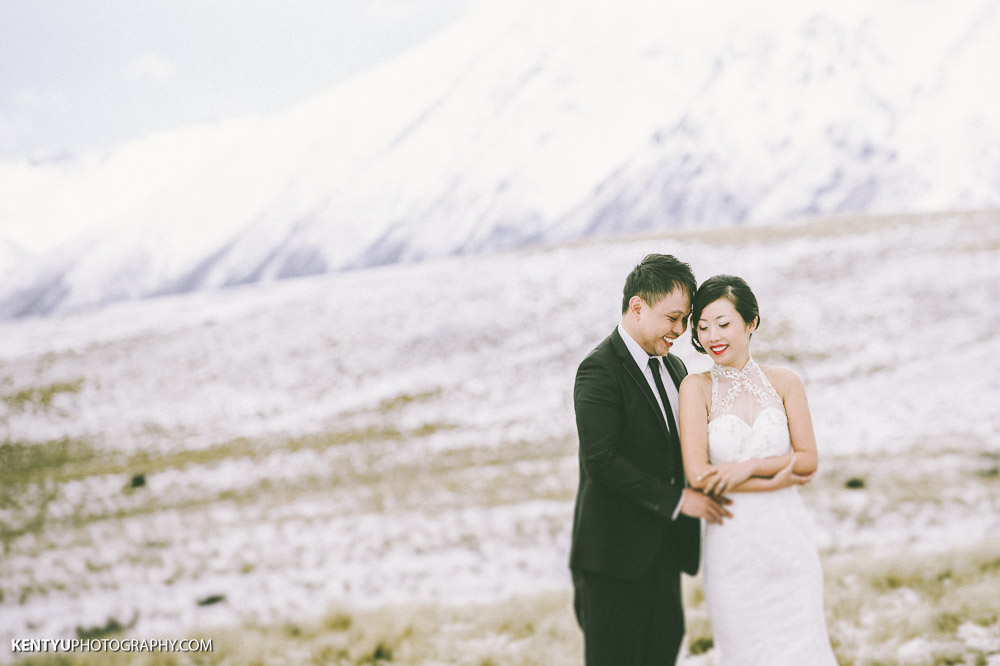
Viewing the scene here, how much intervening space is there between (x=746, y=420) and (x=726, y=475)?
285 mm

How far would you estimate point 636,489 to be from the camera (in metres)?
3.33

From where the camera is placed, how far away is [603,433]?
3.39m

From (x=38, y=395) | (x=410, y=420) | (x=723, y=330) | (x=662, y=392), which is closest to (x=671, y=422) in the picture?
(x=662, y=392)

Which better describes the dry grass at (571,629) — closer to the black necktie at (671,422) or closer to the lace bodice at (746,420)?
the black necktie at (671,422)

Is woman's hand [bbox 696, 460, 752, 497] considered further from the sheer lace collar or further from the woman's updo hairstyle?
the woman's updo hairstyle

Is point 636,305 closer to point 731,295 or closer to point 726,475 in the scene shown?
point 731,295

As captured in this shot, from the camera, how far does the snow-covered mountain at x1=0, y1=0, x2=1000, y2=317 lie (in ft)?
359

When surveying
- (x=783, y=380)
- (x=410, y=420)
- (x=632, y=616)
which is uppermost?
(x=410, y=420)

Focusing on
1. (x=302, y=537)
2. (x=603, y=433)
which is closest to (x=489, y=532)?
(x=302, y=537)

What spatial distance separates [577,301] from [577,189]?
9983 cm

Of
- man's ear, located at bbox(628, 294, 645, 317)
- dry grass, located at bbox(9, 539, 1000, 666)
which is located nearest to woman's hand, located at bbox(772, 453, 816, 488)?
man's ear, located at bbox(628, 294, 645, 317)

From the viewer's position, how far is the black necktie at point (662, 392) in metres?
3.63

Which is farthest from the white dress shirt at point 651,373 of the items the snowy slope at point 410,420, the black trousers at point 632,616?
the snowy slope at point 410,420

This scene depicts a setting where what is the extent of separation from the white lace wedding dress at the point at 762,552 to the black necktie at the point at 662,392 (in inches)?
9.5
